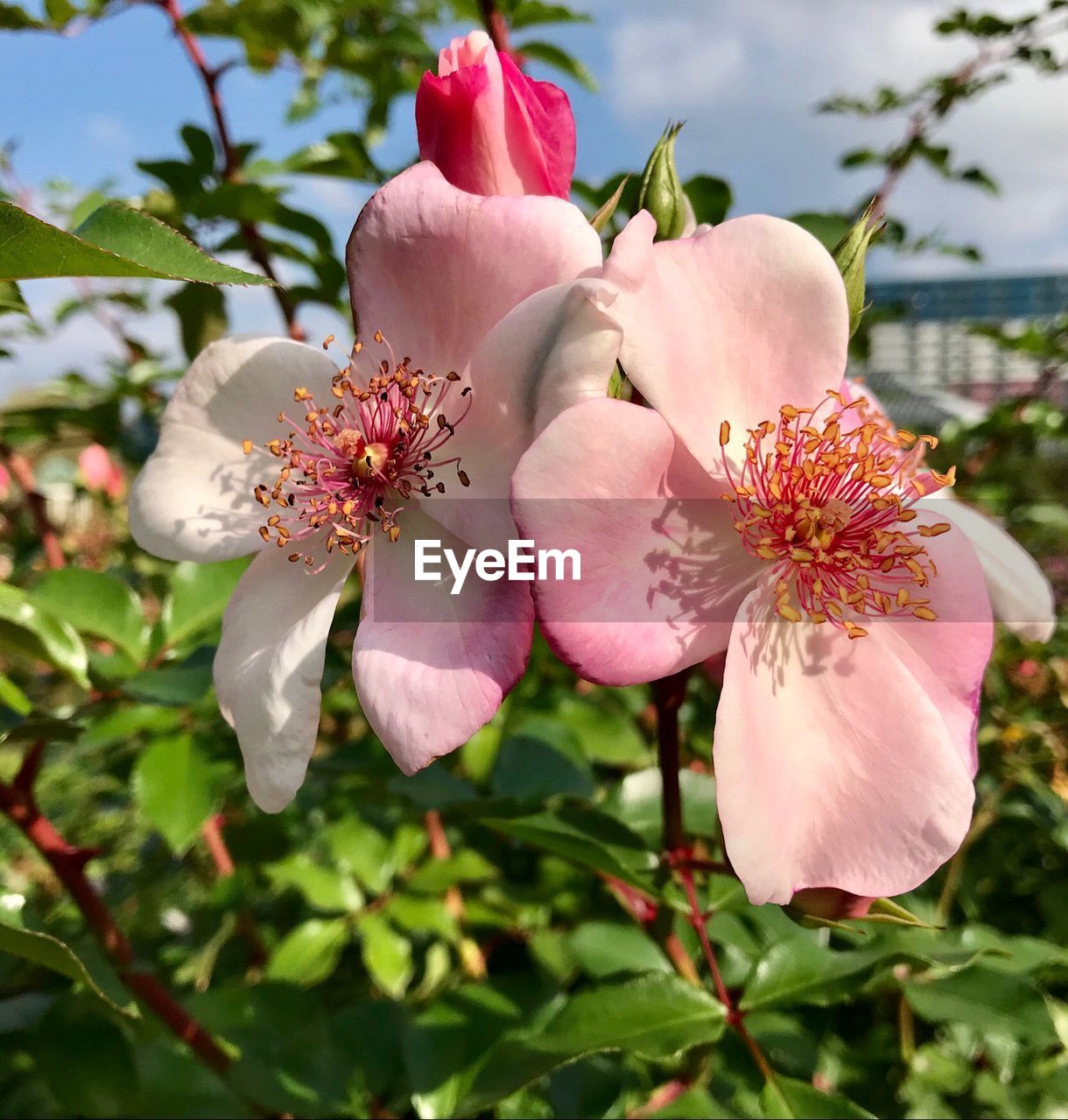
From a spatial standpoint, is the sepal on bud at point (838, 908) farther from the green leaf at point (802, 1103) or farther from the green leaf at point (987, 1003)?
the green leaf at point (987, 1003)

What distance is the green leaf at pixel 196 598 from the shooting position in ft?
4.98

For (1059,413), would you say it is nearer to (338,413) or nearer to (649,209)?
(649,209)

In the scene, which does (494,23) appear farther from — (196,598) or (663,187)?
(196,598)

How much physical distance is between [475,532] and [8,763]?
4.57 metres

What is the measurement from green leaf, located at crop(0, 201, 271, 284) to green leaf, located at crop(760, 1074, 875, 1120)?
1.10 m

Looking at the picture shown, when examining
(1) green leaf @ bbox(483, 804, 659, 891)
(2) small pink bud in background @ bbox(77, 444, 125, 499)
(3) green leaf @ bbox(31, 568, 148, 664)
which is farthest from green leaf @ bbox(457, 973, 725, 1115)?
(2) small pink bud in background @ bbox(77, 444, 125, 499)

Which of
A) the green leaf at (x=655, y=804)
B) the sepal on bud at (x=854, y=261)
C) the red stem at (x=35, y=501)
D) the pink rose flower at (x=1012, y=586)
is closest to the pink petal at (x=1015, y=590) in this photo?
the pink rose flower at (x=1012, y=586)

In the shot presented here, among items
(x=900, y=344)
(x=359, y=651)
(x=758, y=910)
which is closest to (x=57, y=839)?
(x=359, y=651)

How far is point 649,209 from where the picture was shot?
0.98 metres

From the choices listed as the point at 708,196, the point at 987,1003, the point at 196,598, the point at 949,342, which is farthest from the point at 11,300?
the point at 949,342

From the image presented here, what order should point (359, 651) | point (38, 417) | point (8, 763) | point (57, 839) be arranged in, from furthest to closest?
1. point (8, 763)
2. point (38, 417)
3. point (57, 839)
4. point (359, 651)

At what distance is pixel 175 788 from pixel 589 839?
746mm

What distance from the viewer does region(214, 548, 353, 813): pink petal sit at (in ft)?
2.85

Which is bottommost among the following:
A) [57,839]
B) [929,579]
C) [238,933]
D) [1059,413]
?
[238,933]
